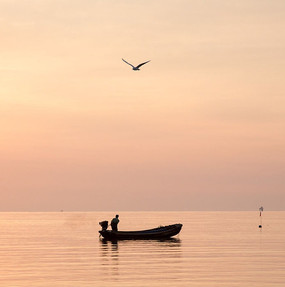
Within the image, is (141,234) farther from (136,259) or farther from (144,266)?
(144,266)

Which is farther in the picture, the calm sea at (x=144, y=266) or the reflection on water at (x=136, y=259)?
the reflection on water at (x=136, y=259)

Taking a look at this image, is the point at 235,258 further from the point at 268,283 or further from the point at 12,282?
the point at 12,282

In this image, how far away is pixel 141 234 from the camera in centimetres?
8144

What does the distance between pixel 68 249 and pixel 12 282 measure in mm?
27494

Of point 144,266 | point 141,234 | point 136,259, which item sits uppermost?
point 141,234

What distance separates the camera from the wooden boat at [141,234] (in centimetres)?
7950

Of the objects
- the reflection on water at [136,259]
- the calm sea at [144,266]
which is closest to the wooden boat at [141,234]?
the reflection on water at [136,259]

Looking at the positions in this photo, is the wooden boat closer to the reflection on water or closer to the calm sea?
the reflection on water

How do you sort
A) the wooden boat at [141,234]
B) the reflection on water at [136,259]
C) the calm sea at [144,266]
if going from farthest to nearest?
1. the wooden boat at [141,234]
2. the reflection on water at [136,259]
3. the calm sea at [144,266]

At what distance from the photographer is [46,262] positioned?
54.4 meters

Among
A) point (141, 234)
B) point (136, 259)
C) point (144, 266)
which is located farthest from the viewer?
point (141, 234)

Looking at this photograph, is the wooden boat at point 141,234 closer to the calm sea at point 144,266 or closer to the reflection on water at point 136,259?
the reflection on water at point 136,259

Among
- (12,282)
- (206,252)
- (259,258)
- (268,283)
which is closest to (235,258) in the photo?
(259,258)

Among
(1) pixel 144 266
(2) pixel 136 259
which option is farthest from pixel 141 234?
(1) pixel 144 266
